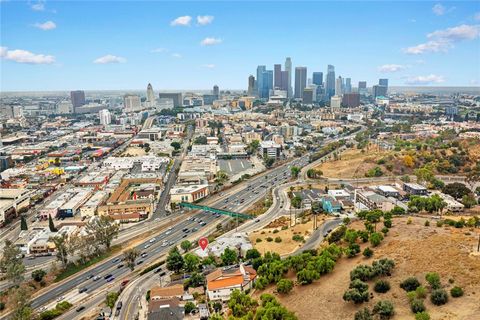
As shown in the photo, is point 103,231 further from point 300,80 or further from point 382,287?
point 300,80

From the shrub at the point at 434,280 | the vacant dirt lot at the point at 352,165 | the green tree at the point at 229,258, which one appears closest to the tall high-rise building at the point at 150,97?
the vacant dirt lot at the point at 352,165

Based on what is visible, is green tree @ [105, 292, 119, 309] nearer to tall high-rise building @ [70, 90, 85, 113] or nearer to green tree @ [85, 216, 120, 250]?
green tree @ [85, 216, 120, 250]

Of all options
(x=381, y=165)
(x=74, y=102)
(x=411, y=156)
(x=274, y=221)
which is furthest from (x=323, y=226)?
(x=74, y=102)

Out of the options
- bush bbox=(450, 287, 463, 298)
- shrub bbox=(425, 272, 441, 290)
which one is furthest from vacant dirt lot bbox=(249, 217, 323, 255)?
bush bbox=(450, 287, 463, 298)

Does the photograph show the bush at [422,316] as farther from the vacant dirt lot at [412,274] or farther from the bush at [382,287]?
the bush at [382,287]

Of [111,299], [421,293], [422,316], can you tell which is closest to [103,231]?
[111,299]

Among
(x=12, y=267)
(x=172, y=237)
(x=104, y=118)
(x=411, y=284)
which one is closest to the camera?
(x=411, y=284)

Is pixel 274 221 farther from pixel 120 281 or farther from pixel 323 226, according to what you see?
pixel 120 281
